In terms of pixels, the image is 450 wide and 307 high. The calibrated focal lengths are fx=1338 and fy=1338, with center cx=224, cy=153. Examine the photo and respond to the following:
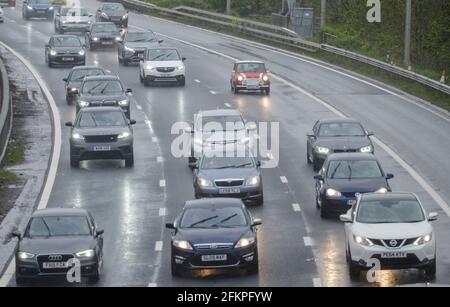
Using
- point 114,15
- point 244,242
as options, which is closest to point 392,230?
point 244,242

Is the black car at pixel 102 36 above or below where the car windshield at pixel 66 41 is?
below

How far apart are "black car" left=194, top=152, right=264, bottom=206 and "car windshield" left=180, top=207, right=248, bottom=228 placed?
6098 millimetres

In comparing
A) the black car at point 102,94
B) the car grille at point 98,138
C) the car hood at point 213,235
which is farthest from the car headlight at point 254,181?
the black car at point 102,94

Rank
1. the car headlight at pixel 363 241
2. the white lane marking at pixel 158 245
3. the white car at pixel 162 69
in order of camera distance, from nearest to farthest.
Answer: the car headlight at pixel 363 241 < the white lane marking at pixel 158 245 < the white car at pixel 162 69

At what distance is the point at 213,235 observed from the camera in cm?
2456

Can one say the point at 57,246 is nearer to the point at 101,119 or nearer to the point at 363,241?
the point at 363,241

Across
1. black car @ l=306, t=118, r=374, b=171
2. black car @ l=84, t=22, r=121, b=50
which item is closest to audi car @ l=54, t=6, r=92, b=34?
black car @ l=84, t=22, r=121, b=50

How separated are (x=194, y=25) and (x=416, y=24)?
1426cm

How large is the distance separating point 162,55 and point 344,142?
21285mm

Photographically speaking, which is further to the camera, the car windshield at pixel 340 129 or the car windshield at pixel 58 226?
the car windshield at pixel 340 129

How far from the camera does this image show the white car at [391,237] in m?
23.6

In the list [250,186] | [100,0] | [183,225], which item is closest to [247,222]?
[183,225]

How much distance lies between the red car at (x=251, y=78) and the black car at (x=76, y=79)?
5702mm

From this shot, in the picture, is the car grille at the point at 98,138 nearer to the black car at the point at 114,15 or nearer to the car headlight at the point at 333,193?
the car headlight at the point at 333,193
